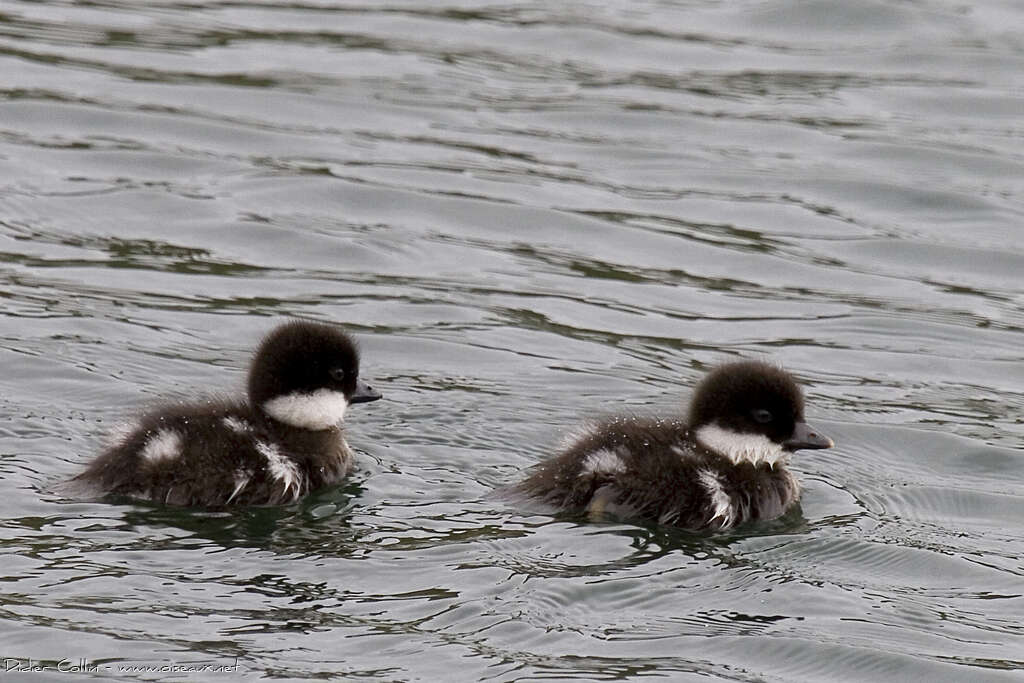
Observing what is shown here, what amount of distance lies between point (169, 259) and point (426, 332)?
65.0 inches

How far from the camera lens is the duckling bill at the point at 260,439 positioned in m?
7.60

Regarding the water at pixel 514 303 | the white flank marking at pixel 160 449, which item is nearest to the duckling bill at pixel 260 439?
the white flank marking at pixel 160 449

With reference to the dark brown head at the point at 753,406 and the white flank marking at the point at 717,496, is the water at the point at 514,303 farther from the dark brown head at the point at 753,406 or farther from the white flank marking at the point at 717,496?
the dark brown head at the point at 753,406

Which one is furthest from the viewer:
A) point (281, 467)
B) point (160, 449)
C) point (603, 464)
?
point (281, 467)

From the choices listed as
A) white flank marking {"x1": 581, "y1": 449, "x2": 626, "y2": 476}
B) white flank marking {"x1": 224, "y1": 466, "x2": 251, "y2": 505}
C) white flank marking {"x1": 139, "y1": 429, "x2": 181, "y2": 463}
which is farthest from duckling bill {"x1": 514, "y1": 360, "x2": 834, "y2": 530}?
white flank marking {"x1": 139, "y1": 429, "x2": 181, "y2": 463}

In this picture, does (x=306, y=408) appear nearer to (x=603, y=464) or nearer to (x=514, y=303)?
(x=603, y=464)

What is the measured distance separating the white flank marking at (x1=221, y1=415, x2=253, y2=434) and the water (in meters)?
0.36

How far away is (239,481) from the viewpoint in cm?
768

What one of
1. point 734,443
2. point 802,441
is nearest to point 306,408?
point 734,443

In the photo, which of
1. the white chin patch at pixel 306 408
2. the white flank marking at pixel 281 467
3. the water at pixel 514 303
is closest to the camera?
the water at pixel 514 303

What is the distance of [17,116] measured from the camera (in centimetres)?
1320

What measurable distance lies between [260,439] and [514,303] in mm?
3039

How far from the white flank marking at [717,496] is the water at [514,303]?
0.44ft

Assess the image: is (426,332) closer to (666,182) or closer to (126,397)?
(126,397)
